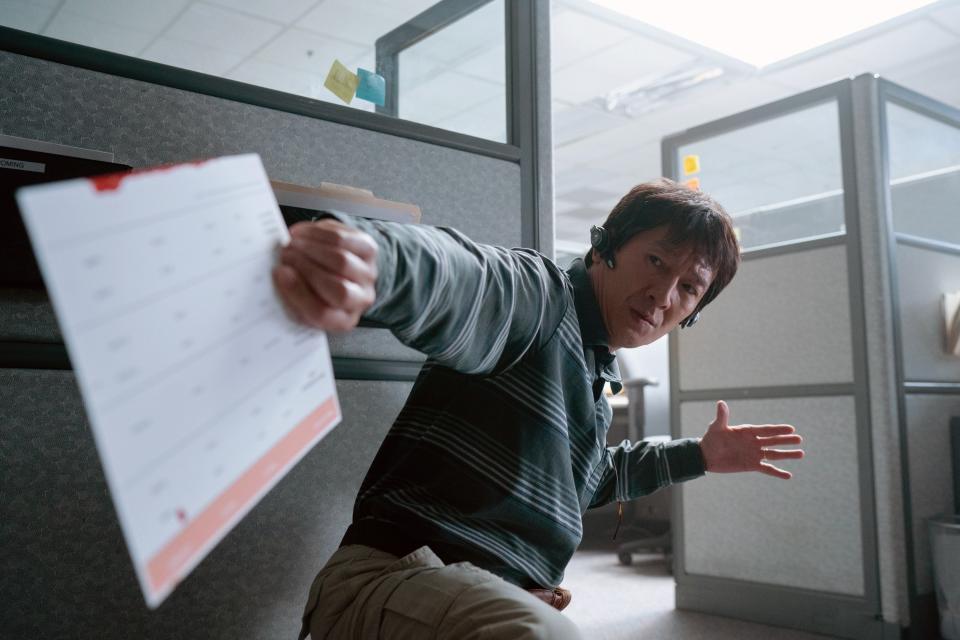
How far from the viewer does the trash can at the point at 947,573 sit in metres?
1.79

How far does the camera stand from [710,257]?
891 millimetres

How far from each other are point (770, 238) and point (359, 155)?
80.8 inches

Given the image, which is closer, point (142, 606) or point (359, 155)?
point (142, 606)

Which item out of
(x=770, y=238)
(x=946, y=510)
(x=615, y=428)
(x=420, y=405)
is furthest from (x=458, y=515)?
(x=615, y=428)

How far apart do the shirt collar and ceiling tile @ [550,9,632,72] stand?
3.09 m

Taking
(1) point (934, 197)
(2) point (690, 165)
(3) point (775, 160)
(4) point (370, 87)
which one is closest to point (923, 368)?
(1) point (934, 197)

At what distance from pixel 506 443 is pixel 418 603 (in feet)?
0.55

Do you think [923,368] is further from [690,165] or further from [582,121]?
[582,121]

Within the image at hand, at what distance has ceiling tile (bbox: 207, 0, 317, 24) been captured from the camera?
339 centimetres

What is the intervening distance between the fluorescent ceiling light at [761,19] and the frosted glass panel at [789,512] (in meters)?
1.99

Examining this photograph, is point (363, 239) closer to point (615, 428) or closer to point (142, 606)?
point (142, 606)

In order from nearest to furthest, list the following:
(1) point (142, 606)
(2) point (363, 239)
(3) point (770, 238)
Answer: (2) point (363, 239) → (1) point (142, 606) → (3) point (770, 238)

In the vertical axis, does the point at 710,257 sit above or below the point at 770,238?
below

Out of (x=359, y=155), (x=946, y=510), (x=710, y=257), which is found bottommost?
(x=946, y=510)
